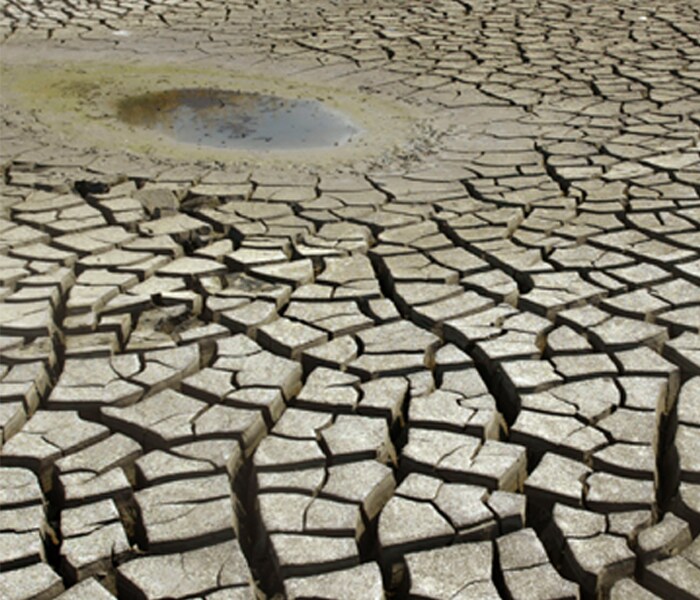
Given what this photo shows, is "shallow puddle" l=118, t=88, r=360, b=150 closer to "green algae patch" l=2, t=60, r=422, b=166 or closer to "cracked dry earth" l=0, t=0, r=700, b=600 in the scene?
"green algae patch" l=2, t=60, r=422, b=166

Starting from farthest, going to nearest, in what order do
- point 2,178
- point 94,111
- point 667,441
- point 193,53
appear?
1. point 193,53
2. point 94,111
3. point 2,178
4. point 667,441

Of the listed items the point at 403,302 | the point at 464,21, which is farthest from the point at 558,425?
the point at 464,21

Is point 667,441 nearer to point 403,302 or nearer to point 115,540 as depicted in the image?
point 403,302

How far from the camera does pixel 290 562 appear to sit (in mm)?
2916

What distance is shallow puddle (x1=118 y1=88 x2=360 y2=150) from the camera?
650 cm

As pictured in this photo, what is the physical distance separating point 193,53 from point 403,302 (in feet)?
15.7

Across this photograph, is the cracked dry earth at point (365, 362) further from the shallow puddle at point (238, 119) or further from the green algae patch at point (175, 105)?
the shallow puddle at point (238, 119)

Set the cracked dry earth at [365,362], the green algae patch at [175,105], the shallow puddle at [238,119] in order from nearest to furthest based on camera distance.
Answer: the cracked dry earth at [365,362] → the green algae patch at [175,105] → the shallow puddle at [238,119]

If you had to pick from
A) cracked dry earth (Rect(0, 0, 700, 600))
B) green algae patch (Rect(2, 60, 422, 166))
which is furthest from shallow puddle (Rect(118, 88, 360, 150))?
cracked dry earth (Rect(0, 0, 700, 600))

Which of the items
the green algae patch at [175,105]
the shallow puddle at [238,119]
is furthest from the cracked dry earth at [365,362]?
the shallow puddle at [238,119]

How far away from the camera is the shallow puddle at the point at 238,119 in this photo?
650 centimetres

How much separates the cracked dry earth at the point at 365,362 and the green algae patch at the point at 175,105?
102 millimetres

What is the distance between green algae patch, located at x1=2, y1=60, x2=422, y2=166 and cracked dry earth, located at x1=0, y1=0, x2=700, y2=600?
0.10 metres

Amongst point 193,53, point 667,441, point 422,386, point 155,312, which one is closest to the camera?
point 667,441
